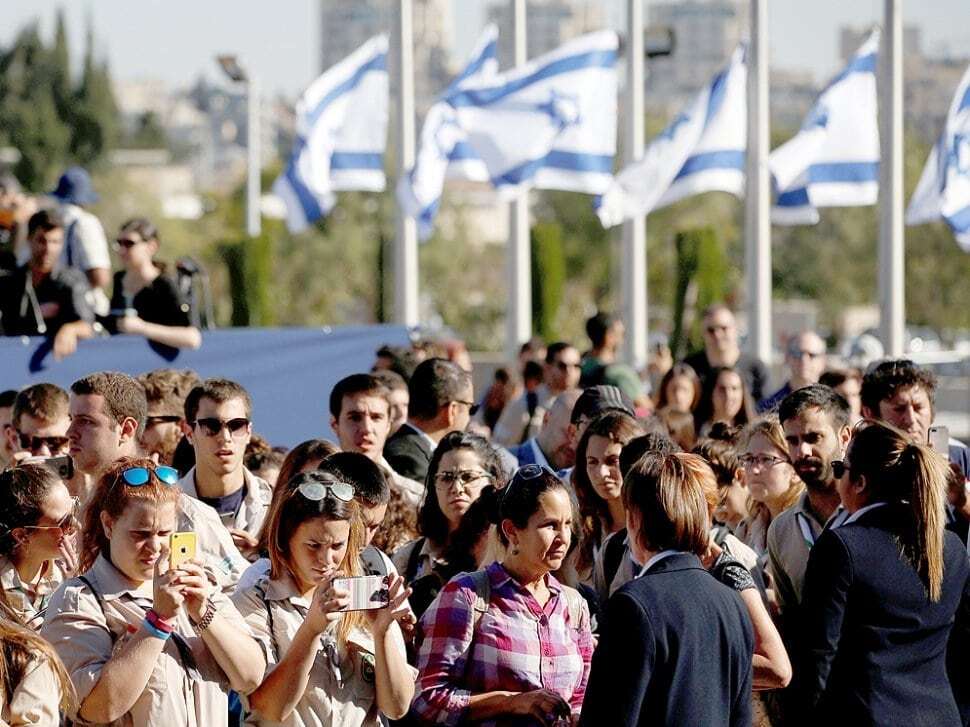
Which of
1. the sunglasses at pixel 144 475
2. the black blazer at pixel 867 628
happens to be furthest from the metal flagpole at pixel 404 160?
the sunglasses at pixel 144 475

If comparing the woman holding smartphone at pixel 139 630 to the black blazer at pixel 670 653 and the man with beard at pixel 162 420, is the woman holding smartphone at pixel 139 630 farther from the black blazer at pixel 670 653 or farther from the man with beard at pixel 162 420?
the man with beard at pixel 162 420

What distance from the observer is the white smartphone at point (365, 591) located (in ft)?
16.8

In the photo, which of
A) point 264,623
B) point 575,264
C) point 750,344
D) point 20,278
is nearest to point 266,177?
point 575,264

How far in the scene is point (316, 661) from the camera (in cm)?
554

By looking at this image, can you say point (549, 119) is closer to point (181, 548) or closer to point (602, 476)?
point (602, 476)

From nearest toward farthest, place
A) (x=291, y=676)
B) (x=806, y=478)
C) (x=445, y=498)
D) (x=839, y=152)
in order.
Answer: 1. (x=291, y=676)
2. (x=445, y=498)
3. (x=806, y=478)
4. (x=839, y=152)

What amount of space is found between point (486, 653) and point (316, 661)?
1.85 ft

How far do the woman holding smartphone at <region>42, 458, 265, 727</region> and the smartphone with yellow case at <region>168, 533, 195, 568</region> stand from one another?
0.20 ft

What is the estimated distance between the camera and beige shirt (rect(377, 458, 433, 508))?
7902 millimetres

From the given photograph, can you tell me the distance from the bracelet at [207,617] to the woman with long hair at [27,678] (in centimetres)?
56

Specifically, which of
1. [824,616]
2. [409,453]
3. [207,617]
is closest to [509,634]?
[824,616]

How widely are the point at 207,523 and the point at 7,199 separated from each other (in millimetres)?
7797

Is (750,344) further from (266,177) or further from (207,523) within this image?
(266,177)

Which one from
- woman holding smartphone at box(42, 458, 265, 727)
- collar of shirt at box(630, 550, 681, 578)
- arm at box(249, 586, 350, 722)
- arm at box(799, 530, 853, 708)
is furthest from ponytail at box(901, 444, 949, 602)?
woman holding smartphone at box(42, 458, 265, 727)
